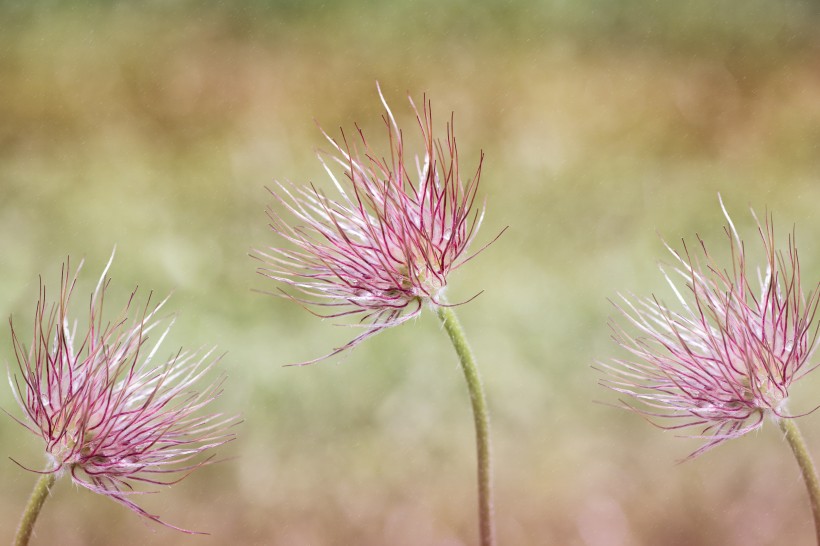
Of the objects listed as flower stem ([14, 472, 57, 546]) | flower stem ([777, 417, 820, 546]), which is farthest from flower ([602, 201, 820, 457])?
flower stem ([14, 472, 57, 546])

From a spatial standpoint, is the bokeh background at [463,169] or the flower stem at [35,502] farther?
the bokeh background at [463,169]

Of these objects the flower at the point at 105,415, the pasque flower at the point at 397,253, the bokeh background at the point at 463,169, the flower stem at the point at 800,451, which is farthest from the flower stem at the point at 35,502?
the flower stem at the point at 800,451

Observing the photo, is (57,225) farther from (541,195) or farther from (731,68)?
(731,68)

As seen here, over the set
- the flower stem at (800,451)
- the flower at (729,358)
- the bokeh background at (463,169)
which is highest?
the bokeh background at (463,169)

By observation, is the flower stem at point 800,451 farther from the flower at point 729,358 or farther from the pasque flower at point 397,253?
the pasque flower at point 397,253

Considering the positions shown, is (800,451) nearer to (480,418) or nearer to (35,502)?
(480,418)

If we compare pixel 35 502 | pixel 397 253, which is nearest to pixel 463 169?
pixel 397 253
